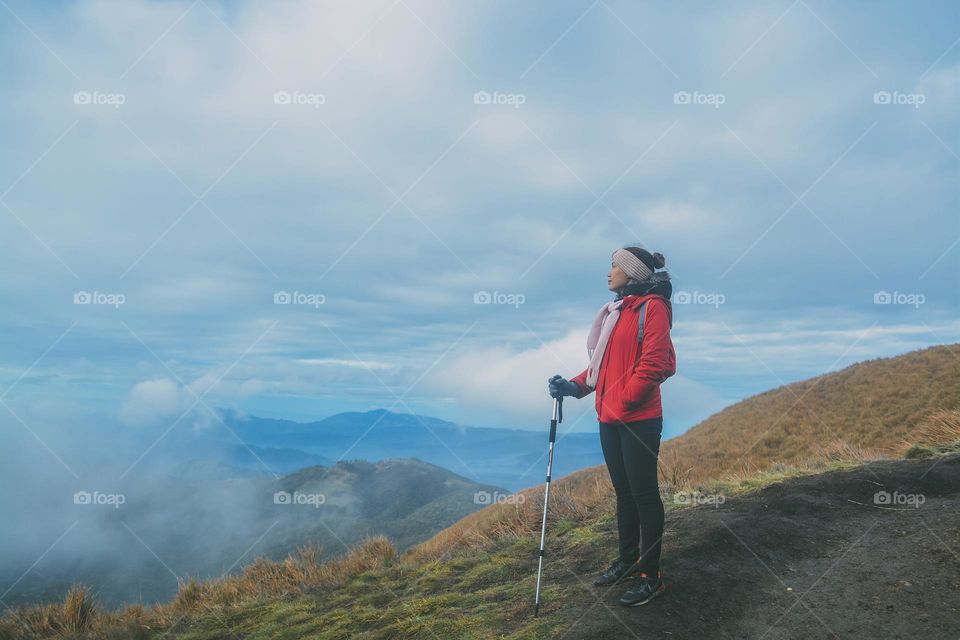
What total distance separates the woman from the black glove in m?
0.13

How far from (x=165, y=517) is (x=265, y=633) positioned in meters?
199

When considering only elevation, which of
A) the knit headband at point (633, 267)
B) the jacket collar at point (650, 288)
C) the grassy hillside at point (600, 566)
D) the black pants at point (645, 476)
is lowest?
the grassy hillside at point (600, 566)

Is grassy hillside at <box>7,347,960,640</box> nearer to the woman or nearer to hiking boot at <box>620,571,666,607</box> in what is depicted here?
hiking boot at <box>620,571,666,607</box>

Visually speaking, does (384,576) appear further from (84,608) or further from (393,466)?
(393,466)

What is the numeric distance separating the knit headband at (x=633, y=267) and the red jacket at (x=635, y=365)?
0.61ft

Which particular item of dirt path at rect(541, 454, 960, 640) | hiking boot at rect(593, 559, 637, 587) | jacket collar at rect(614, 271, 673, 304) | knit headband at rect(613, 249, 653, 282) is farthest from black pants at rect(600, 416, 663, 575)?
knit headband at rect(613, 249, 653, 282)

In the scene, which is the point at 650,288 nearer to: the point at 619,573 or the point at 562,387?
the point at 562,387

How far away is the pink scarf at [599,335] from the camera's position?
5.39 m

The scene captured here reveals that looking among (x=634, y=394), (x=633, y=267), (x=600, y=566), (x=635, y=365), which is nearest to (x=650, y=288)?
(x=633, y=267)

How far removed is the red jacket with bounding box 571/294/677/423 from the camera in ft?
15.9

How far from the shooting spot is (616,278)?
5316 mm

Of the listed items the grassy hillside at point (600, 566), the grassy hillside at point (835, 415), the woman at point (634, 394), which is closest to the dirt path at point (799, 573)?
the grassy hillside at point (600, 566)

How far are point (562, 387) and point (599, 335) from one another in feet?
1.89

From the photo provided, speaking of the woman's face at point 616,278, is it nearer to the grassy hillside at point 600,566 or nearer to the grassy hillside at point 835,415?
the grassy hillside at point 600,566
